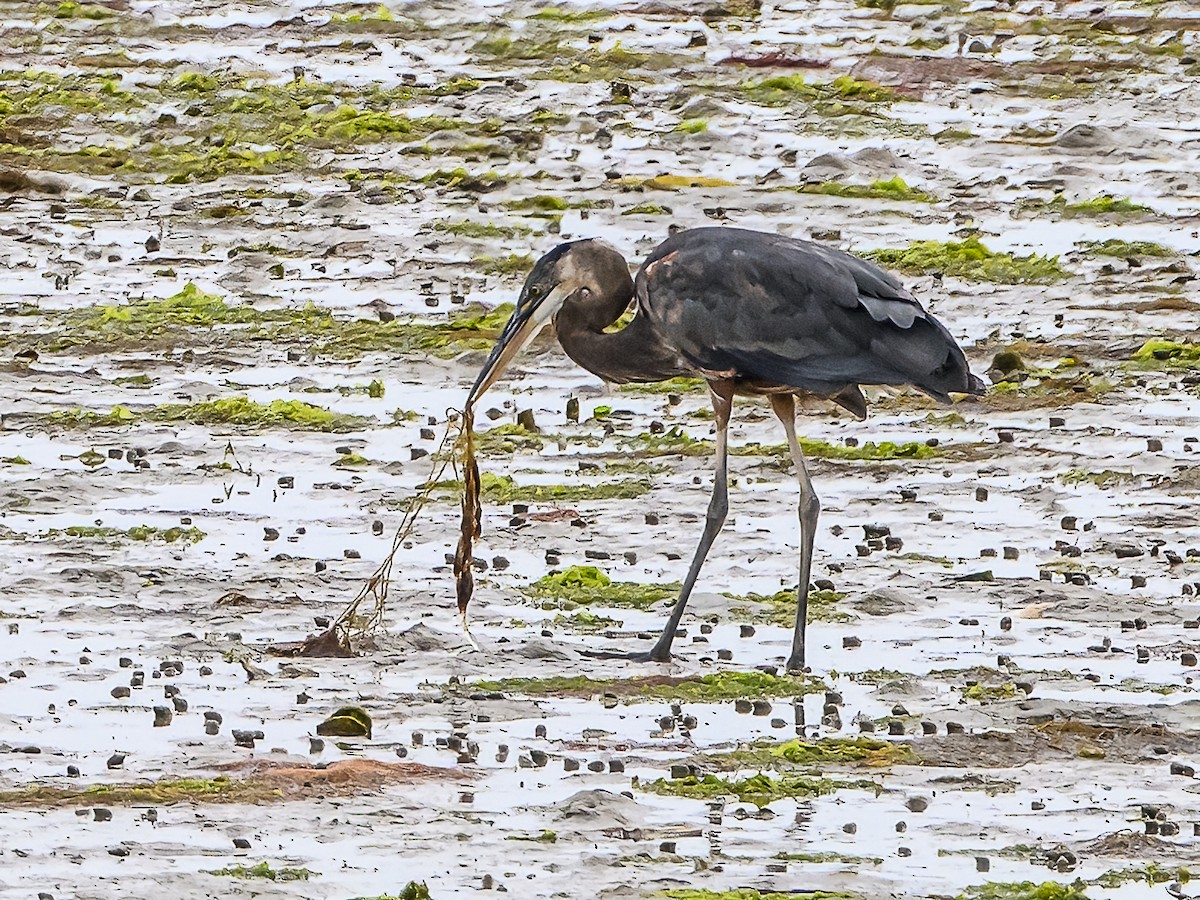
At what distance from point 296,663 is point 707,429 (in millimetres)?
3897

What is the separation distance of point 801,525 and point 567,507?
1862 mm

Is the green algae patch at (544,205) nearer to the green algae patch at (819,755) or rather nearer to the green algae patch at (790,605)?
the green algae patch at (790,605)

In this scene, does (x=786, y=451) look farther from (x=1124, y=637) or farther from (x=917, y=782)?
(x=917, y=782)

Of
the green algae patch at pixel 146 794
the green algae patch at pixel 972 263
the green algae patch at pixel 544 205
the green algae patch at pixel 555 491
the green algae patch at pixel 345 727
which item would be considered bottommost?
the green algae patch at pixel 146 794

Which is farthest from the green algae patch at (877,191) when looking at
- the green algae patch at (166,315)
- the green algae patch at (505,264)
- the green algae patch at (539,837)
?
the green algae patch at (539,837)

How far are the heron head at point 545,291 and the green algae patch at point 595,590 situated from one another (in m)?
0.78

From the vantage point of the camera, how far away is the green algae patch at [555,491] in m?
11.2

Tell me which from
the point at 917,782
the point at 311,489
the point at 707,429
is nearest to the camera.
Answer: the point at 917,782

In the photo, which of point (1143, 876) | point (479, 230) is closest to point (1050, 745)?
point (1143, 876)

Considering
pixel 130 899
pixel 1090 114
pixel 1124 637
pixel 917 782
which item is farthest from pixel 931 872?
pixel 1090 114

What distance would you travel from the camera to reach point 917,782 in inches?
301

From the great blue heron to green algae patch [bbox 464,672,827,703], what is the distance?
23 centimetres

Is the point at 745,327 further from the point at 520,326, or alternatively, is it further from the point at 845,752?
the point at 845,752

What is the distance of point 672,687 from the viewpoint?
28.6 ft
